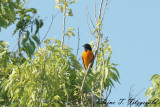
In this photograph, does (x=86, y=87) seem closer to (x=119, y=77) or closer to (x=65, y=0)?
(x=119, y=77)

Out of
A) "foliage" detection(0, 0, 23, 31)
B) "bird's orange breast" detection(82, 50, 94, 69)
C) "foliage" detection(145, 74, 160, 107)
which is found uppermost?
"foliage" detection(0, 0, 23, 31)

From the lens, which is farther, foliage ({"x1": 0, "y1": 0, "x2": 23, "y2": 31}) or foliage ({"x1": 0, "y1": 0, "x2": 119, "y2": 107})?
foliage ({"x1": 0, "y1": 0, "x2": 23, "y2": 31})

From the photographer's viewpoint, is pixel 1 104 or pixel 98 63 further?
pixel 1 104

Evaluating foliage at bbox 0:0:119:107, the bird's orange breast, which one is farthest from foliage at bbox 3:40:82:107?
the bird's orange breast

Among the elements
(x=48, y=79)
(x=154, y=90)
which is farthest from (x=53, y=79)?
(x=154, y=90)

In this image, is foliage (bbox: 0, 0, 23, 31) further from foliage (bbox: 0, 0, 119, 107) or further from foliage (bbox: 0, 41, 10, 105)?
foliage (bbox: 0, 0, 119, 107)

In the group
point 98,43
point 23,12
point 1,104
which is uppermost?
point 23,12

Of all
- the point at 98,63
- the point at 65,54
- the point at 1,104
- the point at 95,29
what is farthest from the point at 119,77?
the point at 1,104

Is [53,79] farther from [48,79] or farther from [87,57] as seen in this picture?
[87,57]

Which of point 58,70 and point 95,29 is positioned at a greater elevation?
point 95,29

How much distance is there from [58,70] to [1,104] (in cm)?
155

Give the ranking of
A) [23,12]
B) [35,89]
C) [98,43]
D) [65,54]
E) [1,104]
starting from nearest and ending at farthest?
[98,43] → [35,89] → [65,54] → [1,104] → [23,12]

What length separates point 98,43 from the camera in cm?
516

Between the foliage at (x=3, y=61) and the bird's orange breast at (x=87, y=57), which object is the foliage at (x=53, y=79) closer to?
the foliage at (x=3, y=61)
